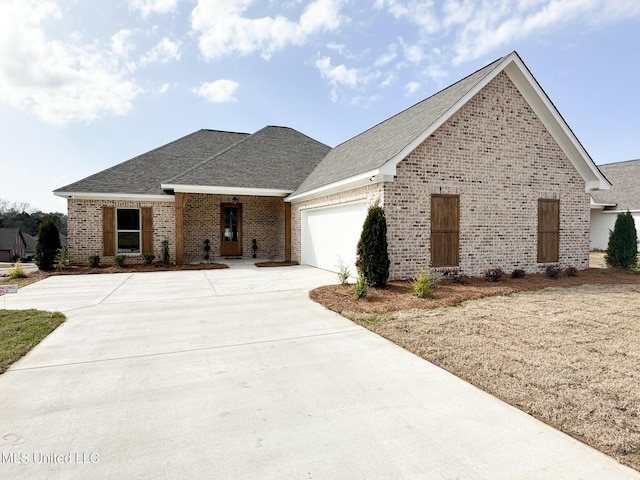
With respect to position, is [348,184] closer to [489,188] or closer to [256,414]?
[489,188]

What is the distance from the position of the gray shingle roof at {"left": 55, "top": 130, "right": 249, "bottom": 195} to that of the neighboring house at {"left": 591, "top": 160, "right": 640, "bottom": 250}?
76.1ft

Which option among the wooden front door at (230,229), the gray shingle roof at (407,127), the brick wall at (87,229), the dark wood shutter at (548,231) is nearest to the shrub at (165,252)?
the brick wall at (87,229)

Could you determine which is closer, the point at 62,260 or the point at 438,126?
the point at 438,126

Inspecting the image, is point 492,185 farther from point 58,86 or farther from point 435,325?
point 58,86

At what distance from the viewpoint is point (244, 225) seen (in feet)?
55.7

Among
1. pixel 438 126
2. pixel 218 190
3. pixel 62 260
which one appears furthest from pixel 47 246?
pixel 438 126

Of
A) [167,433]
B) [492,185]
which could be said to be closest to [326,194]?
[492,185]

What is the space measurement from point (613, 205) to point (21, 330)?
93.3ft

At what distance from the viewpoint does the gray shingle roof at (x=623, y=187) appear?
21.4 meters

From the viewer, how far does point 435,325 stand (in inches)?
222

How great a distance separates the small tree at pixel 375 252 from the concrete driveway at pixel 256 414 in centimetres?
299

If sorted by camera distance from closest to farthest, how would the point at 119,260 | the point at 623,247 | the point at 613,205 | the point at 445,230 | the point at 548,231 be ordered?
the point at 445,230 → the point at 548,231 → the point at 623,247 → the point at 119,260 → the point at 613,205

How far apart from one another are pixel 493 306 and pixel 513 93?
7.53 meters

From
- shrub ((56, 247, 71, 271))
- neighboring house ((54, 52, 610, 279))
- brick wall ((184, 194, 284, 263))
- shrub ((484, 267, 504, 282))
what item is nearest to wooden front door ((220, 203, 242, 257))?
brick wall ((184, 194, 284, 263))
